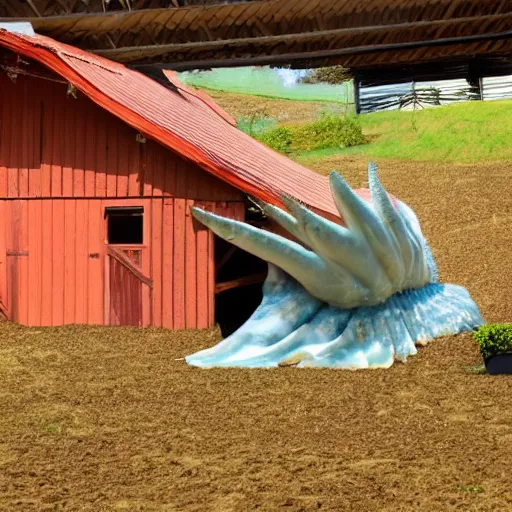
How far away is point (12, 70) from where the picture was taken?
13.0 metres

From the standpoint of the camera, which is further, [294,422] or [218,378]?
[218,378]

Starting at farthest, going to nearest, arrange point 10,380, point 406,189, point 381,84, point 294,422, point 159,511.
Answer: point 381,84 < point 406,189 < point 10,380 < point 294,422 < point 159,511

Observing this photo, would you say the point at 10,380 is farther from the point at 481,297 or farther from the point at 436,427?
the point at 481,297

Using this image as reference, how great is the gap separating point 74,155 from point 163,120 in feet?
5.44

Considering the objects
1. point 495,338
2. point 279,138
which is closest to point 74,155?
point 495,338

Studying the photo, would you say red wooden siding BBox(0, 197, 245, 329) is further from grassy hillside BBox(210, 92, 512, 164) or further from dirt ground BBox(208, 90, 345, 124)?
dirt ground BBox(208, 90, 345, 124)

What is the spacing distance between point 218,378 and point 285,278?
2008 millimetres

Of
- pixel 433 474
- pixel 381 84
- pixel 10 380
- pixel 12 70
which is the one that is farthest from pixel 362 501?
pixel 381 84

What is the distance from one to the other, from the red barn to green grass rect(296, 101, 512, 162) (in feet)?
62.3

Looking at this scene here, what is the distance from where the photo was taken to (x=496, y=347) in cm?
973

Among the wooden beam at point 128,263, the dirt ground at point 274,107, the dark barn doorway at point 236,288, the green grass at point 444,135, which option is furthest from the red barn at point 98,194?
the dirt ground at point 274,107

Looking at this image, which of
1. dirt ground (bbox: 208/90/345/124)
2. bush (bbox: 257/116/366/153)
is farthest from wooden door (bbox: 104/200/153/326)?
dirt ground (bbox: 208/90/345/124)

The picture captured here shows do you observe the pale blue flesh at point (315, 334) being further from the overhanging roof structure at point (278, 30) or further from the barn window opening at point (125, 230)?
the barn window opening at point (125, 230)

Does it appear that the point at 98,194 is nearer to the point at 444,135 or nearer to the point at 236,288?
the point at 236,288
